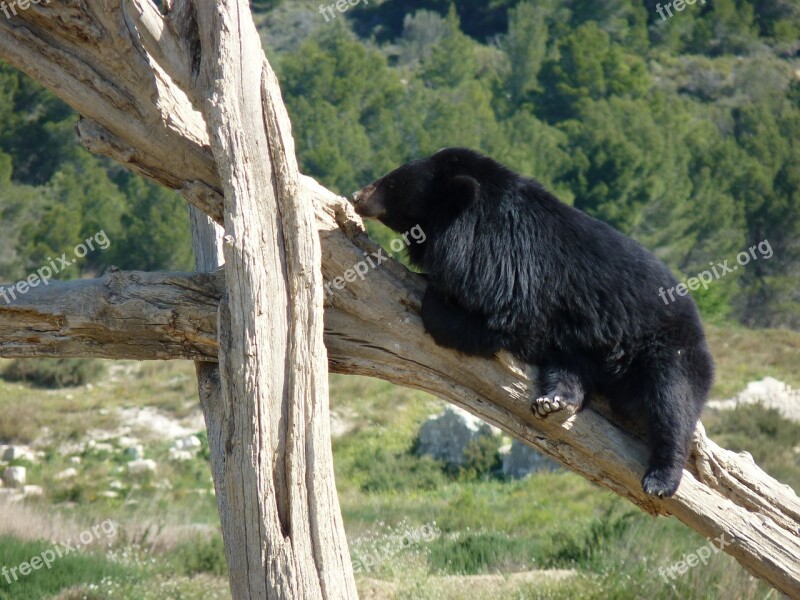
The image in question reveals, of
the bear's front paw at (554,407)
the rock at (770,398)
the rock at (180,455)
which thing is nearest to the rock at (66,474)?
the rock at (180,455)

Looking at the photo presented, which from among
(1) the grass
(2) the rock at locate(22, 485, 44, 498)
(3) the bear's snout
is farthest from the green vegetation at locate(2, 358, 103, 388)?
(3) the bear's snout

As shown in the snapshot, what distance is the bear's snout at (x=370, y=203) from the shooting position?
19.3 ft

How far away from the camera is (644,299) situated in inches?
205

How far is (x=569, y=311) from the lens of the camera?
205 inches

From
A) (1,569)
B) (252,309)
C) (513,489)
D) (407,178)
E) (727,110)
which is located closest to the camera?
(252,309)

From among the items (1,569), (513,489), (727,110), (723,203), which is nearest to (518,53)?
(727,110)

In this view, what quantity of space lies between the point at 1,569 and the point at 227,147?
5594 mm

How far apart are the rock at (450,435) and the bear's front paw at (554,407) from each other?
1369 cm

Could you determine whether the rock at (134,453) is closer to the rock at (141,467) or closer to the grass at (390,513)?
the grass at (390,513)

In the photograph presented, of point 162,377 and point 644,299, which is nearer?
point 644,299

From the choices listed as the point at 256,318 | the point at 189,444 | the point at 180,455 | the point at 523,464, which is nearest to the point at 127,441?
the point at 189,444

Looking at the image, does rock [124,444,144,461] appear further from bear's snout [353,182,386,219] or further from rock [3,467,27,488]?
bear's snout [353,182,386,219]

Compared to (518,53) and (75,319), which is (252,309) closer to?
(75,319)

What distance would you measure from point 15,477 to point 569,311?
13.3m
